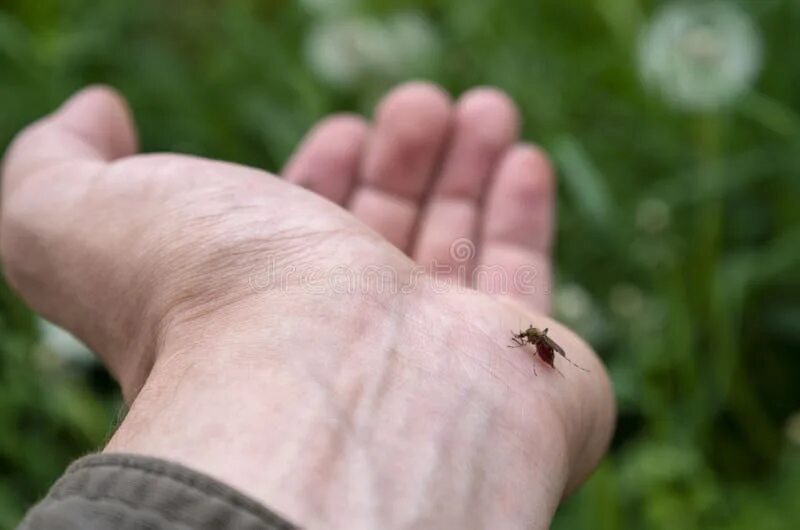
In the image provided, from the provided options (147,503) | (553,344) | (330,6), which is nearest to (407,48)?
(330,6)

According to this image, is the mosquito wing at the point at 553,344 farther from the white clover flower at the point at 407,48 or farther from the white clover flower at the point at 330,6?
the white clover flower at the point at 330,6

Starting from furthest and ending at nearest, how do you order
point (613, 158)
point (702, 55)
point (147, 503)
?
point (613, 158), point (702, 55), point (147, 503)

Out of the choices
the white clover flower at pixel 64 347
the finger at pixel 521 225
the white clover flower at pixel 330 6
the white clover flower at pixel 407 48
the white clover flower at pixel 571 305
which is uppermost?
the white clover flower at pixel 330 6

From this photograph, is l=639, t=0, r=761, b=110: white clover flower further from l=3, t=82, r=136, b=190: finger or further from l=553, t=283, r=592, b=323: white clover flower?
l=3, t=82, r=136, b=190: finger

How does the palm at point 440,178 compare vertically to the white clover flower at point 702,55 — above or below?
below

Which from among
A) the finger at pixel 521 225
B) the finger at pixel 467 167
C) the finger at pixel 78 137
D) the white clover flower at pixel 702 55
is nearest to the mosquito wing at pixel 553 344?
the finger at pixel 521 225

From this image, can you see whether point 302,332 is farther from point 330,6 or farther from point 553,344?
point 330,6
